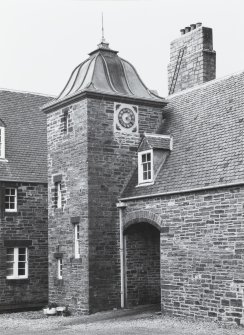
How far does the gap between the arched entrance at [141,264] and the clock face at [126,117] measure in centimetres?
384

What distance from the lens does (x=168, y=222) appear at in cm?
1981

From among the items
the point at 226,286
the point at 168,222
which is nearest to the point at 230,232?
the point at 226,286

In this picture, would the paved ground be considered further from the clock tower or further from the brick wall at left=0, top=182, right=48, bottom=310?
the brick wall at left=0, top=182, right=48, bottom=310

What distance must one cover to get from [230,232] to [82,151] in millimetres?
6856

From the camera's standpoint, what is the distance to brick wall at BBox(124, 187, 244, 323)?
17359 mm

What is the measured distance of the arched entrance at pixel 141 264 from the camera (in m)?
22.0

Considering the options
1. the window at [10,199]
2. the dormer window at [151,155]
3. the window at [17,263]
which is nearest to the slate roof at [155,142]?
the dormer window at [151,155]

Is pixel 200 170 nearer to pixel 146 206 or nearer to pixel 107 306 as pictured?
pixel 146 206

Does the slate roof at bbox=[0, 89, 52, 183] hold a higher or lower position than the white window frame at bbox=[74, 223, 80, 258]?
higher

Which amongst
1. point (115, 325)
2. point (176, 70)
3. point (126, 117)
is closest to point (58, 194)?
point (126, 117)

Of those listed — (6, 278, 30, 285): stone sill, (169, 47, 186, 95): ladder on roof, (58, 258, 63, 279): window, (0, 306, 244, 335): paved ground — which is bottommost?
(0, 306, 244, 335): paved ground

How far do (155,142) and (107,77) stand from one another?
3.49 m

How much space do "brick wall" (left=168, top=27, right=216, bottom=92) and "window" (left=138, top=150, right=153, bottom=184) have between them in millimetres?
5688

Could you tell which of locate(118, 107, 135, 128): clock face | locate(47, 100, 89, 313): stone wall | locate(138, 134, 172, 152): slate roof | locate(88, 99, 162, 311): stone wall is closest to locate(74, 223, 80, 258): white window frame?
locate(47, 100, 89, 313): stone wall
